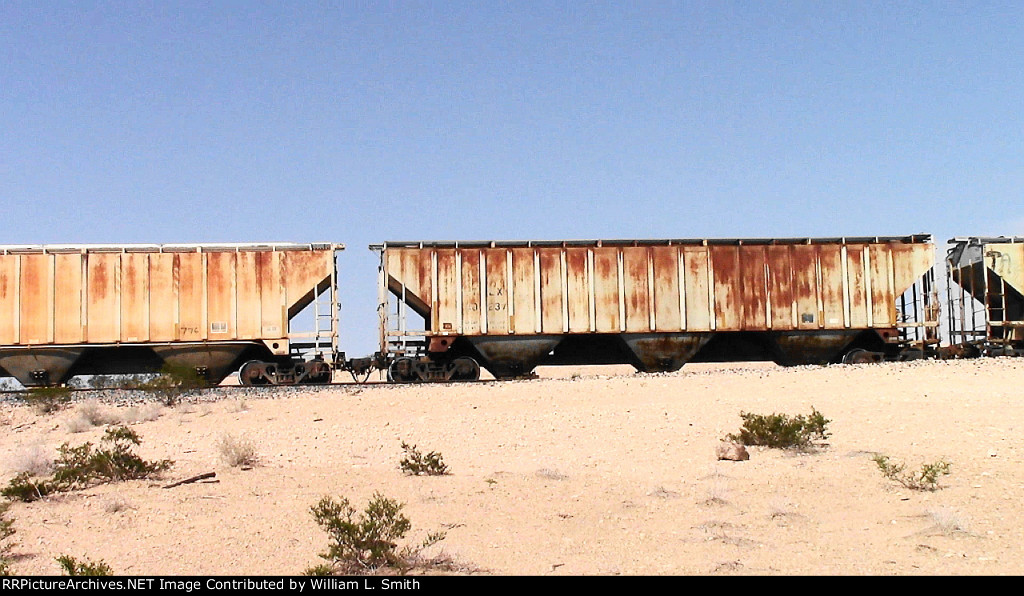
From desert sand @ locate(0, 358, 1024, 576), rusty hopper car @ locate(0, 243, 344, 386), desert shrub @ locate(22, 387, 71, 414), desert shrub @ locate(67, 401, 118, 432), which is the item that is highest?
rusty hopper car @ locate(0, 243, 344, 386)

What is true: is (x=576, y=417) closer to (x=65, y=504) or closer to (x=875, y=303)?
(x=65, y=504)

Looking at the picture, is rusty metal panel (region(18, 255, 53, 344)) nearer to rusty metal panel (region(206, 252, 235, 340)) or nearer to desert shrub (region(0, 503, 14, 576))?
rusty metal panel (region(206, 252, 235, 340))

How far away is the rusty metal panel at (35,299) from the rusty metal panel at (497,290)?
11023 millimetres

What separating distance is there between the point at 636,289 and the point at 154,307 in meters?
12.4

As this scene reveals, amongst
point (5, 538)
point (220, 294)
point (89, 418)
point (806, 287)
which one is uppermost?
point (220, 294)

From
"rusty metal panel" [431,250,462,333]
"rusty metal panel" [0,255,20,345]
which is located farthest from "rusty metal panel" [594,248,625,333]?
"rusty metal panel" [0,255,20,345]

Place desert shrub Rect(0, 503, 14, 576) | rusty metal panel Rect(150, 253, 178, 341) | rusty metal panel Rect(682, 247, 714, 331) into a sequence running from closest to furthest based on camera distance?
desert shrub Rect(0, 503, 14, 576)
rusty metal panel Rect(150, 253, 178, 341)
rusty metal panel Rect(682, 247, 714, 331)

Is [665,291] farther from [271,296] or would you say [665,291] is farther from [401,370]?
[271,296]

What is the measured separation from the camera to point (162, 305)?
69.4 ft

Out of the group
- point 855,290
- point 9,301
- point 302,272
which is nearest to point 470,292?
point 302,272

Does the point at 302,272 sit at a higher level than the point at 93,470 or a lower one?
higher

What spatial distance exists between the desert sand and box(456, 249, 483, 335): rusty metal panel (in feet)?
17.1

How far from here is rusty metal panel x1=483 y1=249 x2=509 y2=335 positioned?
21672mm

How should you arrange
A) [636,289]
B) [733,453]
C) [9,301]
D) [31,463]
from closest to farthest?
1. [733,453]
2. [31,463]
3. [9,301]
4. [636,289]
